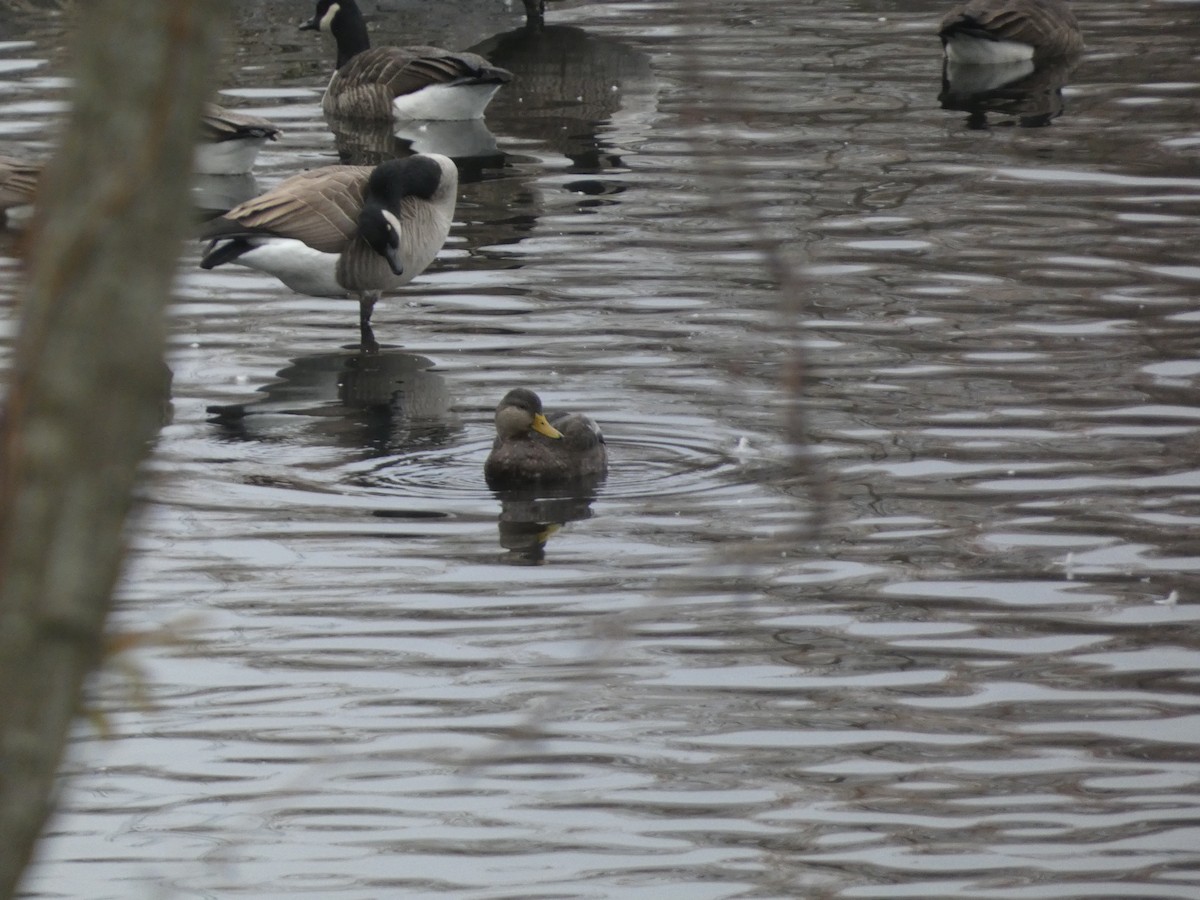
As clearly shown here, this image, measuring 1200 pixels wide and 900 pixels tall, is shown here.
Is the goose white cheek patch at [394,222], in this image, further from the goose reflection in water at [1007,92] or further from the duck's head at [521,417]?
the goose reflection in water at [1007,92]

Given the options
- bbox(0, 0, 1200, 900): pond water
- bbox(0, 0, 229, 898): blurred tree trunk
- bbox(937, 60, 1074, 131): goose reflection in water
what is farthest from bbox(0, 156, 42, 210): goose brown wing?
bbox(0, 0, 229, 898): blurred tree trunk

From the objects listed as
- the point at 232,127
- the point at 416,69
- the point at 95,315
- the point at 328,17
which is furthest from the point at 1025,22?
the point at 95,315

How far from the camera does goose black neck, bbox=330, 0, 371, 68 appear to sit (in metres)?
22.2

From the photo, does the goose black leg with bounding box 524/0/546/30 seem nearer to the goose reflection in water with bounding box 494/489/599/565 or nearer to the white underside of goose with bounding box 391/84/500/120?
the white underside of goose with bounding box 391/84/500/120

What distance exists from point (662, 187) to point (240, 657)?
9.68 meters

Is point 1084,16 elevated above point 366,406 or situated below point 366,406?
above

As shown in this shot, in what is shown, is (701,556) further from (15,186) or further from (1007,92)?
(1007,92)

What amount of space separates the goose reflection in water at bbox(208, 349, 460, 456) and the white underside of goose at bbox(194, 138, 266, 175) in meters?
5.30

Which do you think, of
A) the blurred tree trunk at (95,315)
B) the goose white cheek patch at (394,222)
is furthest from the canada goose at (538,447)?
the blurred tree trunk at (95,315)

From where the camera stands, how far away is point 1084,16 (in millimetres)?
24922

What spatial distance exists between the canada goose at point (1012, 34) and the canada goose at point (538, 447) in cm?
1258

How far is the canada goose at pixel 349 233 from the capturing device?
13172 millimetres

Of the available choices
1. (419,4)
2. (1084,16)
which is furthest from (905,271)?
(419,4)

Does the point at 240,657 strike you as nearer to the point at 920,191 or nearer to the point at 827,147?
the point at 920,191
